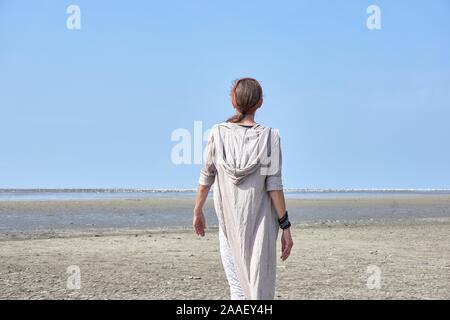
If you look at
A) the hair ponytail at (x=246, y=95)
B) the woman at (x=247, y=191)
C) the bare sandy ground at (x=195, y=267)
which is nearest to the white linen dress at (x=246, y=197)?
the woman at (x=247, y=191)

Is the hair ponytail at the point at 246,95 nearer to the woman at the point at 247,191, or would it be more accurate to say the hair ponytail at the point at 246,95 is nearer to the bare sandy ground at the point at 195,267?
the woman at the point at 247,191

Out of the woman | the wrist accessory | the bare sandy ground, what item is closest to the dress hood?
the woman

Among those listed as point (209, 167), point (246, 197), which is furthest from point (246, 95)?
point (246, 197)

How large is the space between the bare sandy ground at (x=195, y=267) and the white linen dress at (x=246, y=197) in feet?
11.4

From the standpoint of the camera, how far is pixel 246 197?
4137 millimetres

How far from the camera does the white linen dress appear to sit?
410 centimetres

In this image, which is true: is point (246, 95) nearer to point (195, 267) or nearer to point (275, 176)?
point (275, 176)

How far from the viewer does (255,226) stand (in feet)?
13.8

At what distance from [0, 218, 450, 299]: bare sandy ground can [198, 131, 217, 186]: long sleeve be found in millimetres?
3656

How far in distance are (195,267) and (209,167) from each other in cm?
618

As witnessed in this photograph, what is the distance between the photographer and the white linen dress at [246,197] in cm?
410
